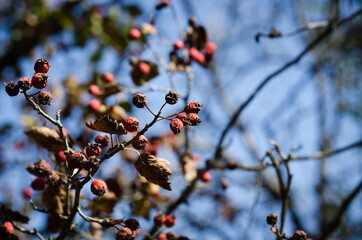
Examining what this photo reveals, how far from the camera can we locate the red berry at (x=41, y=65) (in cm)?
130

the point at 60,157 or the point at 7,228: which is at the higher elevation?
the point at 60,157

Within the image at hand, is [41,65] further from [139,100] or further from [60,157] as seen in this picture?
[60,157]

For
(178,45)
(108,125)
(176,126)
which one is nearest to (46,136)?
(108,125)

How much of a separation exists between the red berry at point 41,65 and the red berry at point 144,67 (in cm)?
109

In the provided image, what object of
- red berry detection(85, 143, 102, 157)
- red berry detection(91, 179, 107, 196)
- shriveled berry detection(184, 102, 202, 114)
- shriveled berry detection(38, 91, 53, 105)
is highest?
shriveled berry detection(184, 102, 202, 114)

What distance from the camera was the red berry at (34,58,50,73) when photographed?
4.28 ft

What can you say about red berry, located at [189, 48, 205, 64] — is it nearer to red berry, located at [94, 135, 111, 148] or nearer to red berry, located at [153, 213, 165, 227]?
red berry, located at [153, 213, 165, 227]

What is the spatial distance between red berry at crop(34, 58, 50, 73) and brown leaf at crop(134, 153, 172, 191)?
558 millimetres

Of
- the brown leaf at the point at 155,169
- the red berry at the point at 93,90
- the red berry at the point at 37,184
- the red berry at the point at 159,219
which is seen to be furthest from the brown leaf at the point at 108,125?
the red berry at the point at 93,90

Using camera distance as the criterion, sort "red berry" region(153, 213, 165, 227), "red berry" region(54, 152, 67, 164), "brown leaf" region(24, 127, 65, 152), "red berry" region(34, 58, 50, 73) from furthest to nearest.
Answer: "red berry" region(153, 213, 165, 227)
"red berry" region(54, 152, 67, 164)
"brown leaf" region(24, 127, 65, 152)
"red berry" region(34, 58, 50, 73)

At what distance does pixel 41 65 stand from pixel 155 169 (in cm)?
66

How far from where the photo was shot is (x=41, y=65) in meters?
1.31

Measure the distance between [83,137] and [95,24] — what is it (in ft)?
11.0

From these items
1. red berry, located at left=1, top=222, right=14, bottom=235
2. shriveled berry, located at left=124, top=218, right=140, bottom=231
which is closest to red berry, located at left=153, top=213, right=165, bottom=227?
shriveled berry, located at left=124, top=218, right=140, bottom=231
